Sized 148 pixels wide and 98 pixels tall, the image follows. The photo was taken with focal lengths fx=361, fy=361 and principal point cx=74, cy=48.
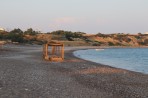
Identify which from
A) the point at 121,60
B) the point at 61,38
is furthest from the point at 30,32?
the point at 121,60

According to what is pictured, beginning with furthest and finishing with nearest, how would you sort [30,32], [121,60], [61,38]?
[30,32] < [61,38] < [121,60]

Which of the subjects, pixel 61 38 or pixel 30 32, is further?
pixel 30 32

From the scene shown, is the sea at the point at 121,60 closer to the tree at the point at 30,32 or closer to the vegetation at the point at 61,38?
the vegetation at the point at 61,38

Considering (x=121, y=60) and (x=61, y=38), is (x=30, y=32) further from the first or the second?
(x=121, y=60)

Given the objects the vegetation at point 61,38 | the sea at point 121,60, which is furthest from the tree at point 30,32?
the sea at point 121,60

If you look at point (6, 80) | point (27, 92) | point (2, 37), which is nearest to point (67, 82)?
point (6, 80)

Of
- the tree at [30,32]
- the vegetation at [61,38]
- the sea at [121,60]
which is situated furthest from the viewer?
the tree at [30,32]

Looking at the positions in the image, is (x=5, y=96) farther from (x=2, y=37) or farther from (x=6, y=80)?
(x=2, y=37)

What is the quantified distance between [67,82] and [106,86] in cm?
232

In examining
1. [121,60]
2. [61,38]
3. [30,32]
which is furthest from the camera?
[30,32]

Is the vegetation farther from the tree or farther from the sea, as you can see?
the sea

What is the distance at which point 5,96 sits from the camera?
14086 millimetres

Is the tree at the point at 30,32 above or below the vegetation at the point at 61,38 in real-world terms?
above

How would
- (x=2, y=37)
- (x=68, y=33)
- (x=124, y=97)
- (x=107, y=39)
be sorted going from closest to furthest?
(x=124, y=97)
(x=2, y=37)
(x=68, y=33)
(x=107, y=39)
